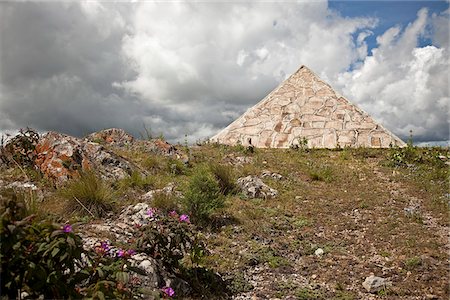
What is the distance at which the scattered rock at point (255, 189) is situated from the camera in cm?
796

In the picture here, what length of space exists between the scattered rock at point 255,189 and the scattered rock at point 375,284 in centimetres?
357

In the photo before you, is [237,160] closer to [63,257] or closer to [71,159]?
[71,159]

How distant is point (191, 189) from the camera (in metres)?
6.67

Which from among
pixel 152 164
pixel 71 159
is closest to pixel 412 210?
pixel 152 164

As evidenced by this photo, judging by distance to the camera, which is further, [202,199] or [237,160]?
[237,160]

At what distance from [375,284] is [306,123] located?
10.8 m

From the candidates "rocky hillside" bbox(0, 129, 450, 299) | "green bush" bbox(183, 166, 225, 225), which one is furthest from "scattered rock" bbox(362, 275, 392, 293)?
"green bush" bbox(183, 166, 225, 225)

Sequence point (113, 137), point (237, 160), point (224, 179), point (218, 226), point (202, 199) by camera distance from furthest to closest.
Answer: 1. point (113, 137)
2. point (237, 160)
3. point (224, 179)
4. point (202, 199)
5. point (218, 226)

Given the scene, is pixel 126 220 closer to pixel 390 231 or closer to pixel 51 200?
pixel 51 200

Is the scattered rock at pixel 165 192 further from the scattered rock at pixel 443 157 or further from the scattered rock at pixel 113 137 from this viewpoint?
the scattered rock at pixel 443 157

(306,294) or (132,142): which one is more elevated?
(132,142)

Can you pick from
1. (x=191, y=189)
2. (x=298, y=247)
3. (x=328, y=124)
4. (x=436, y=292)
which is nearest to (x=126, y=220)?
(x=191, y=189)

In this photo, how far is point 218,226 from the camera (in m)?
6.30

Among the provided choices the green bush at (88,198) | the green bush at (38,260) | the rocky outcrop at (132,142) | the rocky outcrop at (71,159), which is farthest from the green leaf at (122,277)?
the rocky outcrop at (132,142)
